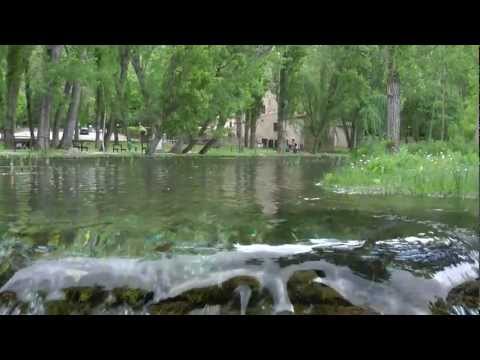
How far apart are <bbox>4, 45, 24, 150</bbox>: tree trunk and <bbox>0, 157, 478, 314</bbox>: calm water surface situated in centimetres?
2243

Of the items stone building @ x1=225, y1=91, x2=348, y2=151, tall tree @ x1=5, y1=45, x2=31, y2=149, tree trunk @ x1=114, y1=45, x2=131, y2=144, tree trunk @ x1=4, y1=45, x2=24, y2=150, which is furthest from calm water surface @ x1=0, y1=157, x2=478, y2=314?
stone building @ x1=225, y1=91, x2=348, y2=151

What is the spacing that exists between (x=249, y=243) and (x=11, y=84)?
3097 centimetres

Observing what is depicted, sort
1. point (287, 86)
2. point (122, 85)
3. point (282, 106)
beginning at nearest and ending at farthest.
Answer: point (122, 85) → point (287, 86) → point (282, 106)

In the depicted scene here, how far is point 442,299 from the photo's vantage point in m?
7.56

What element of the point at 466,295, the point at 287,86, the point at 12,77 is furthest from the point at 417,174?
the point at 287,86

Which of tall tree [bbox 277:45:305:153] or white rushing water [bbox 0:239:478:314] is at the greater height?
tall tree [bbox 277:45:305:153]

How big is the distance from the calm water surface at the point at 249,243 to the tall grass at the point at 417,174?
3.22 ft

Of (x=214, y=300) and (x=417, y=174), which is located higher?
(x=417, y=174)

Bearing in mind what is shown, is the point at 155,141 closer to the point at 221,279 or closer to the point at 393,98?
the point at 393,98

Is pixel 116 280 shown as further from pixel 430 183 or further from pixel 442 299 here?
pixel 430 183

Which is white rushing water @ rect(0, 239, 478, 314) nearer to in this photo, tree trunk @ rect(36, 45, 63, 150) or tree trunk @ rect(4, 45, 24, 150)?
tree trunk @ rect(36, 45, 63, 150)

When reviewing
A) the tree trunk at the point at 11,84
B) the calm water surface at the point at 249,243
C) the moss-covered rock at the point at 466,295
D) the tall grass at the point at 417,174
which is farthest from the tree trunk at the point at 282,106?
the moss-covered rock at the point at 466,295

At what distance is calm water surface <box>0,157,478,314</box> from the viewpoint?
7.65 m

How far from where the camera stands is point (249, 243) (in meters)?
8.86
